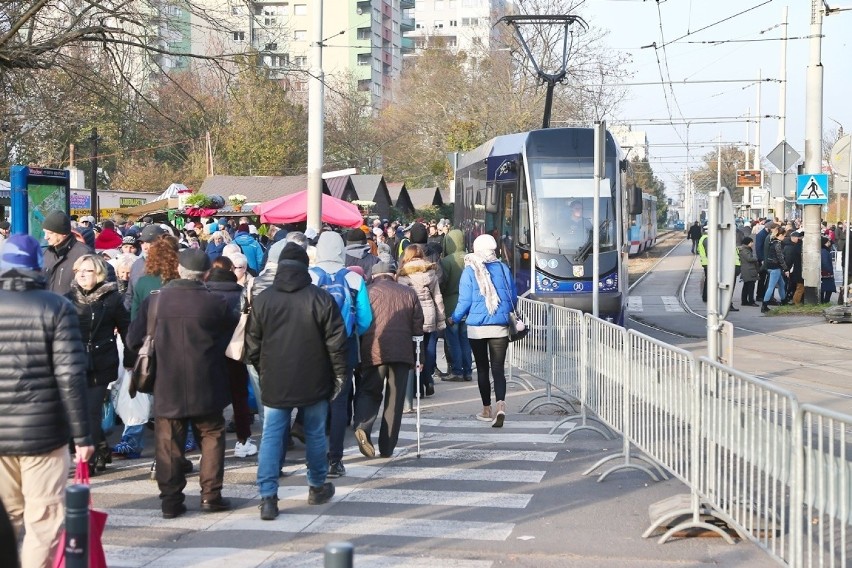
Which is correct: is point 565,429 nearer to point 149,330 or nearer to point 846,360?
point 149,330

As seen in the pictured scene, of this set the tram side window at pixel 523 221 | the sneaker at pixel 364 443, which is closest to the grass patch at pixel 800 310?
the tram side window at pixel 523 221

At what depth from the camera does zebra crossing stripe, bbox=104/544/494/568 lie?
6758 mm

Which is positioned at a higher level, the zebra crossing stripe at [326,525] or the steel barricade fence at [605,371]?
the steel barricade fence at [605,371]

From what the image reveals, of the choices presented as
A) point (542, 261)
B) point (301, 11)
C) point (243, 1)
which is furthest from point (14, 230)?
point (301, 11)

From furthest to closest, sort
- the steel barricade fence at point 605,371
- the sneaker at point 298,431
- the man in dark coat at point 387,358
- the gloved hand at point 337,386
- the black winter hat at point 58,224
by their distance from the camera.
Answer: the sneaker at point 298,431, the black winter hat at point 58,224, the man in dark coat at point 387,358, the steel barricade fence at point 605,371, the gloved hand at point 337,386

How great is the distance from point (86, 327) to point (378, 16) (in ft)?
355

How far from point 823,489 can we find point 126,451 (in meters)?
6.68

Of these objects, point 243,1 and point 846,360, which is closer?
point 243,1

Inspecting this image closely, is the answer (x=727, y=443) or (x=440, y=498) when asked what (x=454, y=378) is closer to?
(x=440, y=498)

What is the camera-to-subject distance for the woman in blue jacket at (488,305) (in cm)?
1121

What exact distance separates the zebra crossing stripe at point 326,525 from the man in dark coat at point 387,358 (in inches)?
81.4

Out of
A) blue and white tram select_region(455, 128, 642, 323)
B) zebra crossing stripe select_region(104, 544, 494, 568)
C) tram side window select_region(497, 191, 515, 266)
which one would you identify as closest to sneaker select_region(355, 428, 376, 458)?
zebra crossing stripe select_region(104, 544, 494, 568)

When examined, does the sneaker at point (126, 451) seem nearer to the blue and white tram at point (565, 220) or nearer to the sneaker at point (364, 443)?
the sneaker at point (364, 443)

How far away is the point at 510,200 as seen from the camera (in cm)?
2031
